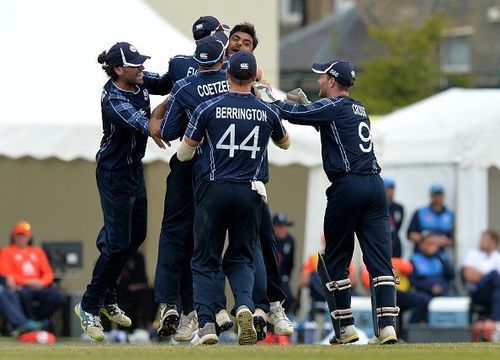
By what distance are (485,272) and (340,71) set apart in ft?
27.6

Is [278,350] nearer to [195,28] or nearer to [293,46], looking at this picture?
[195,28]

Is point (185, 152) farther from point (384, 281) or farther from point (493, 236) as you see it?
point (493, 236)

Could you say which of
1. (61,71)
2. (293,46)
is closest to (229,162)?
(61,71)

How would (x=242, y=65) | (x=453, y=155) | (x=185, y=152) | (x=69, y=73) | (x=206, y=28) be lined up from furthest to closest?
(x=453, y=155) → (x=69, y=73) → (x=206, y=28) → (x=185, y=152) → (x=242, y=65)

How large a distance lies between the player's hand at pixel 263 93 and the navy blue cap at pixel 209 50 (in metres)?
0.42

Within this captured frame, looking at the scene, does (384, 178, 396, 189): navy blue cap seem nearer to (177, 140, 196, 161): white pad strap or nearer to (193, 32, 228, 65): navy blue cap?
(193, 32, 228, 65): navy blue cap

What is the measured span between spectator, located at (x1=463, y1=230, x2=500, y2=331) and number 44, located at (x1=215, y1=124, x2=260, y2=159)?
328 inches

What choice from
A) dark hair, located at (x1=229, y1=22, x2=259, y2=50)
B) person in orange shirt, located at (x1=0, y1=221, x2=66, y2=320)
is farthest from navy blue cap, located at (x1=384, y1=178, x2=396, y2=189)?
dark hair, located at (x1=229, y1=22, x2=259, y2=50)

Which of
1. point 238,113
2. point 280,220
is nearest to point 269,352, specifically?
point 238,113

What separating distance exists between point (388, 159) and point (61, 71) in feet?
16.6

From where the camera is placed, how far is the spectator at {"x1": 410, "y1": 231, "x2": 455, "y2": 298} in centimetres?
2155

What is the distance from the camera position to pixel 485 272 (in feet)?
70.6

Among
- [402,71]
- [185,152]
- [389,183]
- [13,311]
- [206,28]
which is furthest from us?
[402,71]

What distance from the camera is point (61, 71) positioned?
21.0 m
